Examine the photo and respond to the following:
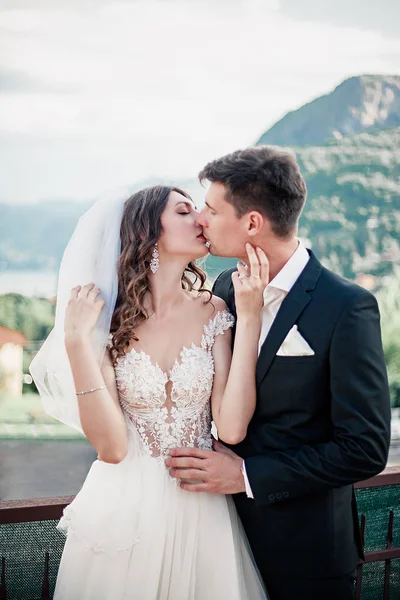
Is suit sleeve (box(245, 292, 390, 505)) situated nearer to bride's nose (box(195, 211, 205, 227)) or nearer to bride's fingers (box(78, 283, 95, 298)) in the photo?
bride's nose (box(195, 211, 205, 227))

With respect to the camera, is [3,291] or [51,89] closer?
[3,291]

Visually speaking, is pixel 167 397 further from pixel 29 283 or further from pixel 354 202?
pixel 354 202

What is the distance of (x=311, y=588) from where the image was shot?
82.7 inches

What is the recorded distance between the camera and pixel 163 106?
1016 inches

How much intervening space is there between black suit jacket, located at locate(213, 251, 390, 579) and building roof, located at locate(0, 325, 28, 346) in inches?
612

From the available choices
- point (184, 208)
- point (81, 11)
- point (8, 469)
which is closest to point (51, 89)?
point (81, 11)

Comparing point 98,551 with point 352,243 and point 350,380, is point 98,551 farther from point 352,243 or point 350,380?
point 352,243

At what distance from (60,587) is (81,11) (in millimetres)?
24724

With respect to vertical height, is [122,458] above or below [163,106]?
above

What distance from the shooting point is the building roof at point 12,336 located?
17.0m

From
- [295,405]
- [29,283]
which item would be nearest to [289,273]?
[295,405]

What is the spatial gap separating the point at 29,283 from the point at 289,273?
59.6ft

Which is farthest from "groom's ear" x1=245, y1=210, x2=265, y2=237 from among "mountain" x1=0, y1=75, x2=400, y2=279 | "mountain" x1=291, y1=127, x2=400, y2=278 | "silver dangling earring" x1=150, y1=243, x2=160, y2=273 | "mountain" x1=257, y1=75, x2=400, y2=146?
"mountain" x1=257, y1=75, x2=400, y2=146

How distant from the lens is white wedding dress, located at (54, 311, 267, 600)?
2.14m
